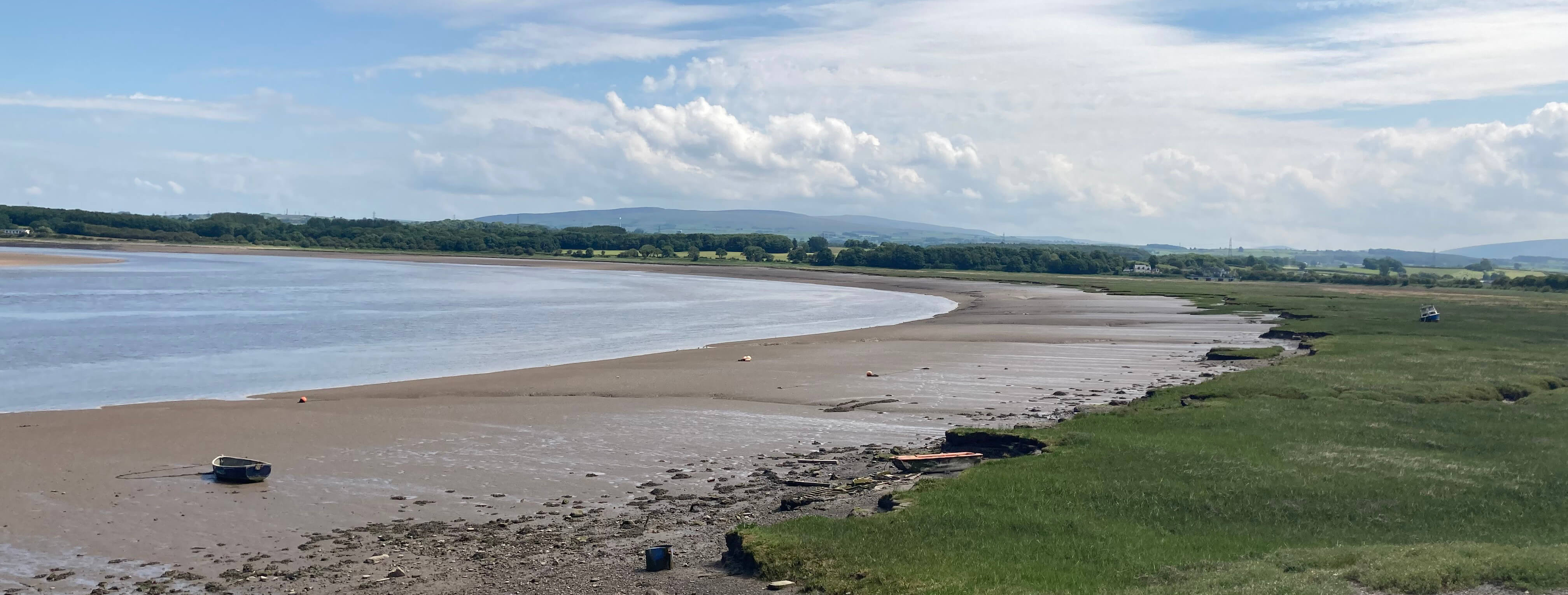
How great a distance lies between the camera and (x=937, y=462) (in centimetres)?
1591

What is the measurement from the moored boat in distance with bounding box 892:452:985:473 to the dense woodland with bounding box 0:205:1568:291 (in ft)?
367

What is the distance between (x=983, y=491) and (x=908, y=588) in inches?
156

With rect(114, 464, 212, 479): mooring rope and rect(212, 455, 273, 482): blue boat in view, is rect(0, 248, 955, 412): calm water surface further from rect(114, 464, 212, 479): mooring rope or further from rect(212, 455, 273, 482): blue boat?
rect(212, 455, 273, 482): blue boat

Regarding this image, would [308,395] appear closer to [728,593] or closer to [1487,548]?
[728,593]

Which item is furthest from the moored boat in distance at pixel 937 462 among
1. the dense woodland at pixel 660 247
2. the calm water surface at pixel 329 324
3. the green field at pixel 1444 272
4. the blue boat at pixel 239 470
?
the green field at pixel 1444 272

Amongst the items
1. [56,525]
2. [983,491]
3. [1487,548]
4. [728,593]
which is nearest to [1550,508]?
[1487,548]

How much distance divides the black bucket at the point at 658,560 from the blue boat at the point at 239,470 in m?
7.29

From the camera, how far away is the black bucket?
1102 cm

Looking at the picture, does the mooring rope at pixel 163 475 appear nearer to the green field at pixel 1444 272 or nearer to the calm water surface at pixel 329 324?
the calm water surface at pixel 329 324

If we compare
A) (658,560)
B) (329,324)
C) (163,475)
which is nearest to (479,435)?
(163,475)

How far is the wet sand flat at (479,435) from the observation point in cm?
1316

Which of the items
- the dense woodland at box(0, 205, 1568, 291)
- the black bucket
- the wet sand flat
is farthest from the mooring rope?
the dense woodland at box(0, 205, 1568, 291)

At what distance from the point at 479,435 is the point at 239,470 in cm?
481

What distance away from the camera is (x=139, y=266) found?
96062 mm
